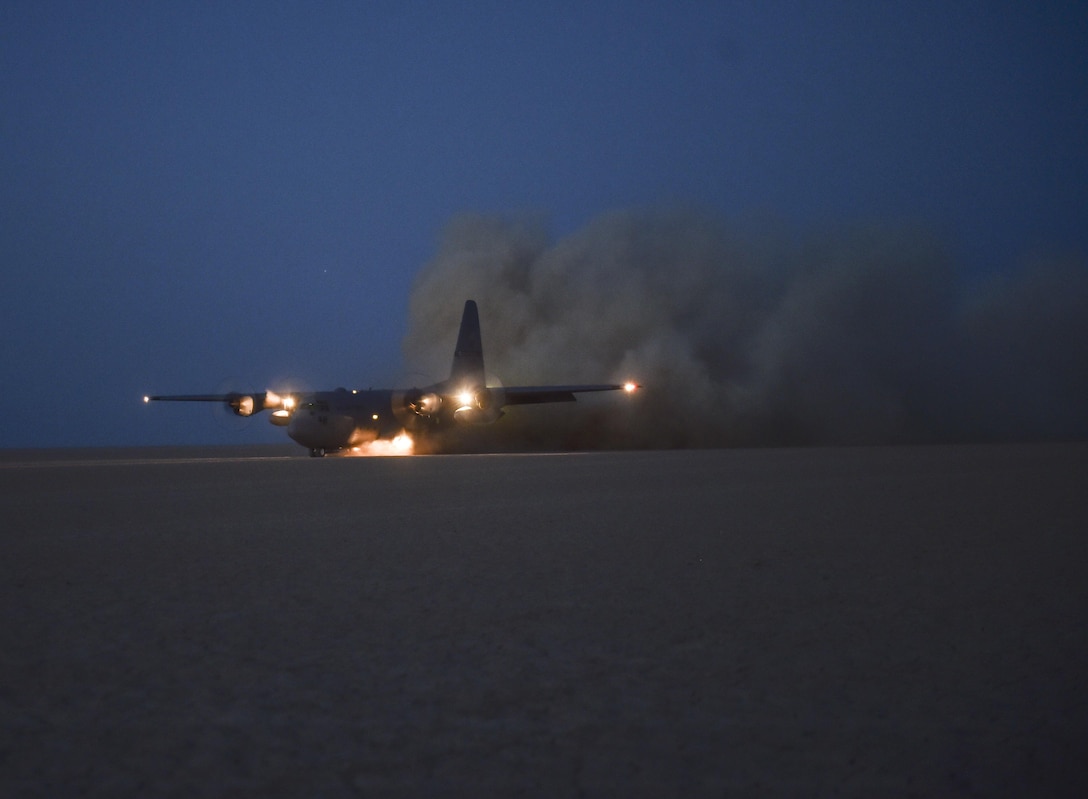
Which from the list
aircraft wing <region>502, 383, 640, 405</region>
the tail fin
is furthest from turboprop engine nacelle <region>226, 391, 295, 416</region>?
aircraft wing <region>502, 383, 640, 405</region>

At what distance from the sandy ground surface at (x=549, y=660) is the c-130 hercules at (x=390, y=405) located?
21670 mm

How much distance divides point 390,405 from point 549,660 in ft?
95.3

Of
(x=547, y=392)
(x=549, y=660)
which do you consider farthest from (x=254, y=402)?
(x=549, y=660)

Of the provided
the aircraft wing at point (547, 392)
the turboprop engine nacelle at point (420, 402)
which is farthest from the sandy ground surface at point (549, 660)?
the aircraft wing at point (547, 392)

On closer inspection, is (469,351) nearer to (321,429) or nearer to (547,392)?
(547,392)

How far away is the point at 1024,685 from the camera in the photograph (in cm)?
289

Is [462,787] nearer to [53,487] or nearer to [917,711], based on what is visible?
[917,711]

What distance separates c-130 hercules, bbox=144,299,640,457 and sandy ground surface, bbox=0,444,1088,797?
853 inches

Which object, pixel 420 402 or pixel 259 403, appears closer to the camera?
pixel 420 402

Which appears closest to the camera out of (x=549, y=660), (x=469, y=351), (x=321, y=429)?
(x=549, y=660)

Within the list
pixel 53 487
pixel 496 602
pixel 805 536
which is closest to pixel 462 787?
pixel 496 602

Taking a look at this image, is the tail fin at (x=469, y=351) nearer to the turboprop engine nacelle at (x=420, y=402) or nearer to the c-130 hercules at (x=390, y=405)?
the c-130 hercules at (x=390, y=405)

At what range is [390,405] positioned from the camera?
31.9 m

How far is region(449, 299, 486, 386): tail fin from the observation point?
39219 mm
